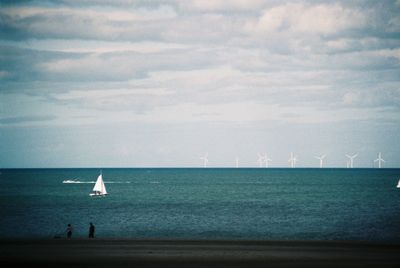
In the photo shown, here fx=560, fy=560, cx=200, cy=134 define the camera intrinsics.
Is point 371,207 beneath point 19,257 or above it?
above

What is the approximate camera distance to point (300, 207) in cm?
10406

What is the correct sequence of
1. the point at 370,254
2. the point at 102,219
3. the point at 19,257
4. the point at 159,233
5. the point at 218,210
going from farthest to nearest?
the point at 218,210 < the point at 102,219 < the point at 159,233 < the point at 370,254 < the point at 19,257

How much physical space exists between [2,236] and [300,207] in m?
58.3

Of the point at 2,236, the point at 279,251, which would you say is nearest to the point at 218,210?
the point at 2,236

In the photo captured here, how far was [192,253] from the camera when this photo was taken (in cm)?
4531

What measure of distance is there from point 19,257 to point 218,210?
189 ft

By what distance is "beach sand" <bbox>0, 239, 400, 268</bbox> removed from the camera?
1577 inches

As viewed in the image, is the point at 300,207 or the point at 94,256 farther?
the point at 300,207

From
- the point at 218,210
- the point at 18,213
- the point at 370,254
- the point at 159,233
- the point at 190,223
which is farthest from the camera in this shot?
the point at 218,210

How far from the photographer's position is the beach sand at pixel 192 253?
4006cm

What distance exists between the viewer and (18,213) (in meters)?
90.2

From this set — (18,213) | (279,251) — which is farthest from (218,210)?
(279,251)

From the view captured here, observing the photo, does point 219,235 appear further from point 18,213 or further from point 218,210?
point 18,213

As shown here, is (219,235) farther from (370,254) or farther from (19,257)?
(19,257)
